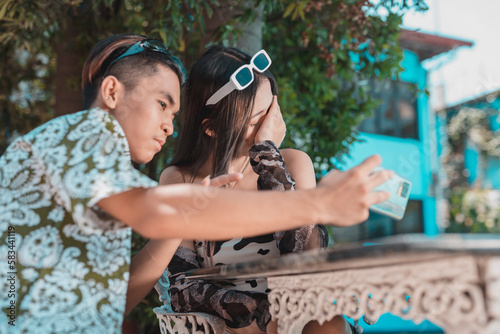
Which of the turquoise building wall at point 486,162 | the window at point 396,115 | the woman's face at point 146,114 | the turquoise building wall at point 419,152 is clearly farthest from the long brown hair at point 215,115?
the turquoise building wall at point 486,162

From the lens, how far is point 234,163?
2219 mm

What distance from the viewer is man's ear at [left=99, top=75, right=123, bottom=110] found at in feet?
4.39

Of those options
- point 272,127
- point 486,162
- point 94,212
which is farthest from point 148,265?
point 486,162

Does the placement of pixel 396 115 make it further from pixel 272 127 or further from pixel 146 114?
pixel 146 114

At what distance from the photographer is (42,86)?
6.29m

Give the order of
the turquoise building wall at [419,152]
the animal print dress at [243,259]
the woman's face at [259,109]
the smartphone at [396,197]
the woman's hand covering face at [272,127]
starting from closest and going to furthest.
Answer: the smartphone at [396,197], the animal print dress at [243,259], the woman's hand covering face at [272,127], the woman's face at [259,109], the turquoise building wall at [419,152]

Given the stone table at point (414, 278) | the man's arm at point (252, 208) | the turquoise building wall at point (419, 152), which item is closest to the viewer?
the stone table at point (414, 278)

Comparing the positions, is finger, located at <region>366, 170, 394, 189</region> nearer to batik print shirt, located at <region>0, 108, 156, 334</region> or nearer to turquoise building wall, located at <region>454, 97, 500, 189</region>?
batik print shirt, located at <region>0, 108, 156, 334</region>

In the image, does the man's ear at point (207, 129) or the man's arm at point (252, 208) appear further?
the man's ear at point (207, 129)

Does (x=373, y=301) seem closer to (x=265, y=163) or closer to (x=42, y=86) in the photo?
(x=265, y=163)

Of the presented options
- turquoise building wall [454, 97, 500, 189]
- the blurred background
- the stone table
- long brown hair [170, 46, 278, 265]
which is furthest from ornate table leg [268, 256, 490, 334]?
turquoise building wall [454, 97, 500, 189]

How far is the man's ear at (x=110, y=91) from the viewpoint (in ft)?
4.39

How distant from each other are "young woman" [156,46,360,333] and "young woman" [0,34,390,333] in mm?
596

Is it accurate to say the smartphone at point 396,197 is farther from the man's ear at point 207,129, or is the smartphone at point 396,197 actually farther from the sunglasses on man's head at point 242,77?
the man's ear at point 207,129
